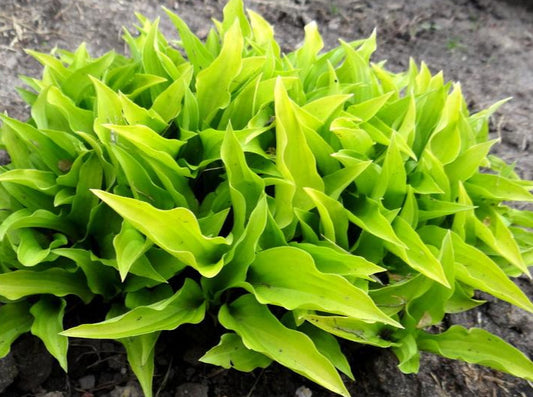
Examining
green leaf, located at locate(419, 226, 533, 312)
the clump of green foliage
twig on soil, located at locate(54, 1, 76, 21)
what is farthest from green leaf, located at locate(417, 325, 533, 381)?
twig on soil, located at locate(54, 1, 76, 21)

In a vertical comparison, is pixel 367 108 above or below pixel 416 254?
above

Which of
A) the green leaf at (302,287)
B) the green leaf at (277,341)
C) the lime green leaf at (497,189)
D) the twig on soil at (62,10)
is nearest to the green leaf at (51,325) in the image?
the green leaf at (277,341)

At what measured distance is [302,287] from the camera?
147 cm

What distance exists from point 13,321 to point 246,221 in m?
0.86

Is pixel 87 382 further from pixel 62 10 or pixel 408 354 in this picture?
pixel 62 10

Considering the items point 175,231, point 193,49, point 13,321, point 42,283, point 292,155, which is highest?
point 193,49

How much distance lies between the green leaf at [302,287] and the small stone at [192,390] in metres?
0.50

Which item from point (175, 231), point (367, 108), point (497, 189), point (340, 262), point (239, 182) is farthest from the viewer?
point (497, 189)

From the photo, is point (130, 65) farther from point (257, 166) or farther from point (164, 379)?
point (164, 379)

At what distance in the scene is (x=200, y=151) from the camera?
1.87 meters

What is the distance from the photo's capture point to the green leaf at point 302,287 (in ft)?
4.56

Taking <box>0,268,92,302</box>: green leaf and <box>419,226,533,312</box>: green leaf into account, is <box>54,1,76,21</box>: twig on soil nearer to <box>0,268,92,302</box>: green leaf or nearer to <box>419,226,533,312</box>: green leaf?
<box>0,268,92,302</box>: green leaf

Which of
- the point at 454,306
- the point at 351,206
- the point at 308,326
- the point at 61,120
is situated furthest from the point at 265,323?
the point at 61,120

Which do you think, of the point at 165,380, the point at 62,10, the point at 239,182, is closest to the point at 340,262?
the point at 239,182
